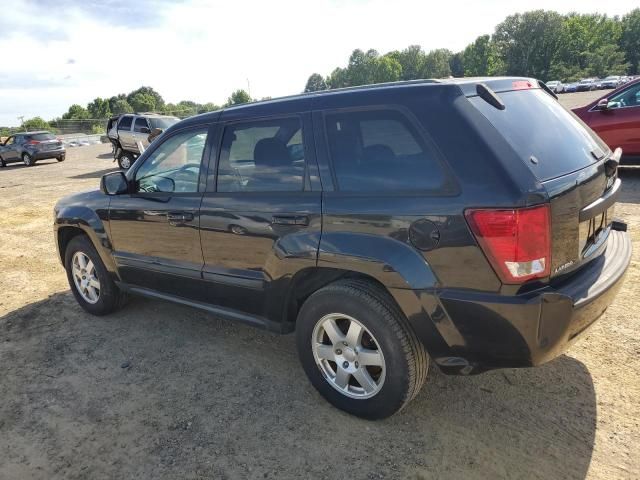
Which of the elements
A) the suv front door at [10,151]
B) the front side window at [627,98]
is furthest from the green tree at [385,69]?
the front side window at [627,98]

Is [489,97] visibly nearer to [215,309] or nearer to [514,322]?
[514,322]

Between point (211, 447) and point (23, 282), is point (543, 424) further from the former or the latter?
point (23, 282)

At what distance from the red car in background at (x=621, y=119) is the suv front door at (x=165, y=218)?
7151 mm

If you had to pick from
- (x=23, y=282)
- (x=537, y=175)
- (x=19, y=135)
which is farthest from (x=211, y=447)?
(x=19, y=135)

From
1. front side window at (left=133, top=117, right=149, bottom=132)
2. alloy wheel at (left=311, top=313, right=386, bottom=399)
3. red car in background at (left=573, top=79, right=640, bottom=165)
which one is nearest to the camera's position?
alloy wheel at (left=311, top=313, right=386, bottom=399)

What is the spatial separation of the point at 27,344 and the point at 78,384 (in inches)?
42.5

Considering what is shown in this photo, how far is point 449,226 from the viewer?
7.52 ft

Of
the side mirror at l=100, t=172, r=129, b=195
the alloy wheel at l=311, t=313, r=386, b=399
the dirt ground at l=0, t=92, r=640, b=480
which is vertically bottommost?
the dirt ground at l=0, t=92, r=640, b=480

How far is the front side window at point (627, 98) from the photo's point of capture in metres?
7.99

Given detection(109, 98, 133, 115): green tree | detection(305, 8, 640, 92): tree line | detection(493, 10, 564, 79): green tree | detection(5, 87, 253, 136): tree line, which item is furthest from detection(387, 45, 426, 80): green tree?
detection(109, 98, 133, 115): green tree

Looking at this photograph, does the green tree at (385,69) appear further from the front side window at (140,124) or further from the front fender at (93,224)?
the front fender at (93,224)

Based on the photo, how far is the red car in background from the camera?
25.9ft

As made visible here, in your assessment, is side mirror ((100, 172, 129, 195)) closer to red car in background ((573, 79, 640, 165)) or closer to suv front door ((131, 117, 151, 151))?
red car in background ((573, 79, 640, 165))

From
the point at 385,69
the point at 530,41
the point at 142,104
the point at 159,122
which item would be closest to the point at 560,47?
the point at 530,41
